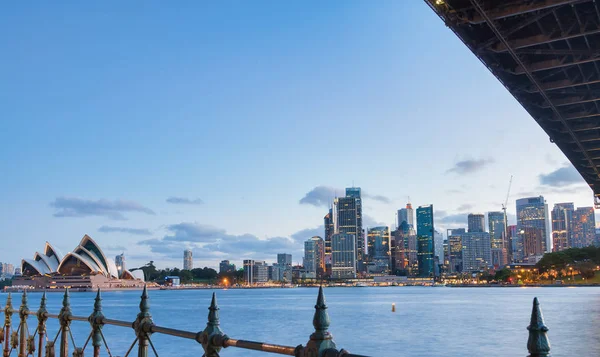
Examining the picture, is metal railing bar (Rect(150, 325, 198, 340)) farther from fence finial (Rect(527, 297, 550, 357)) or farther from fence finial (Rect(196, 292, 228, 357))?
fence finial (Rect(527, 297, 550, 357))

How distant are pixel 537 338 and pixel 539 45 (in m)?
20.4

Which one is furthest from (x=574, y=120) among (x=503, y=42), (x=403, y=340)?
(x=403, y=340)

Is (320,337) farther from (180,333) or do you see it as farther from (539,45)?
(539,45)

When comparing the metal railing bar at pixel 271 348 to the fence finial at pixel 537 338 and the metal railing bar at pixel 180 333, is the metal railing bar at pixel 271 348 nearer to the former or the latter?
the metal railing bar at pixel 180 333

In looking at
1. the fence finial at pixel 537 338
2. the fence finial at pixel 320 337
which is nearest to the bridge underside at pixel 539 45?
the fence finial at pixel 320 337

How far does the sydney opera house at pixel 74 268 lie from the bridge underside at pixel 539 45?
12701 cm

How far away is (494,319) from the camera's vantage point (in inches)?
2505

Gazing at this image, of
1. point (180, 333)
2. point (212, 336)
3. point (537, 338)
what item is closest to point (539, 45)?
point (180, 333)

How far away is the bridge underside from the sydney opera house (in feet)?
417

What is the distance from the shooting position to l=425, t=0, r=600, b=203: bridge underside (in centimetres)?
1780

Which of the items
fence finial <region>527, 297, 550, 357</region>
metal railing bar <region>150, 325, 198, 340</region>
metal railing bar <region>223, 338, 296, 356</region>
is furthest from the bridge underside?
fence finial <region>527, 297, 550, 357</region>

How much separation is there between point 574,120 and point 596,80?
7.26m

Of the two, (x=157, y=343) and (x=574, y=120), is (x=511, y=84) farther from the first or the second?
(x=157, y=343)

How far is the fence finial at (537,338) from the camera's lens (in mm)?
2603
